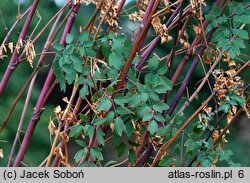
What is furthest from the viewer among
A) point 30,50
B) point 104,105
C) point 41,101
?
point 41,101

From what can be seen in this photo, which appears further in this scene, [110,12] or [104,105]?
[110,12]

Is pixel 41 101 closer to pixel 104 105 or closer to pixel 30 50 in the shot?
pixel 30 50

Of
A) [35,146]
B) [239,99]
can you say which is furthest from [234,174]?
[35,146]

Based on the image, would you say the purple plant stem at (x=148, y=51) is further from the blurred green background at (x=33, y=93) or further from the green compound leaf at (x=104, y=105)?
the blurred green background at (x=33, y=93)

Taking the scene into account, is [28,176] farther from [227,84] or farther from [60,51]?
[227,84]

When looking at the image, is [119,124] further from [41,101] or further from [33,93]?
[33,93]

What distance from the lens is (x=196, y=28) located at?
5.24ft

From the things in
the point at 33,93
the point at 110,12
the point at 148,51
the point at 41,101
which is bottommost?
the point at 33,93

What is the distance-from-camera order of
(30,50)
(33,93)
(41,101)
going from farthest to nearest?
(33,93)
(41,101)
(30,50)

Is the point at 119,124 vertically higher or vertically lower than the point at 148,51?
lower

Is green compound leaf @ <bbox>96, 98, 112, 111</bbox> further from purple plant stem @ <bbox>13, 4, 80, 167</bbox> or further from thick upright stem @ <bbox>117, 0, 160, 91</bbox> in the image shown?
purple plant stem @ <bbox>13, 4, 80, 167</bbox>

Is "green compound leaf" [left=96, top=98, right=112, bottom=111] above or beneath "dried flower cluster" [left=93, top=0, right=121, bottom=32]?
beneath

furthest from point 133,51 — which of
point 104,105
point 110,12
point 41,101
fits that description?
point 41,101

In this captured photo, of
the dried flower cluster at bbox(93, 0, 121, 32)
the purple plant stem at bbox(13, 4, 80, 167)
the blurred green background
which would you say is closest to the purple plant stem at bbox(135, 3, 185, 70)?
the dried flower cluster at bbox(93, 0, 121, 32)
